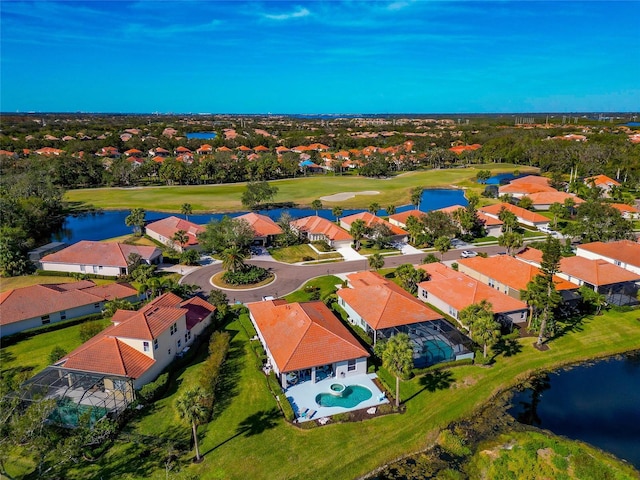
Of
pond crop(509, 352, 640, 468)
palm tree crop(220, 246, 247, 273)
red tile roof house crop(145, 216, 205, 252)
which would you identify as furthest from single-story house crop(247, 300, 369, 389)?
red tile roof house crop(145, 216, 205, 252)

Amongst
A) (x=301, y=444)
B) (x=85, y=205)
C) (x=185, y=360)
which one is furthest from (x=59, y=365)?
(x=85, y=205)

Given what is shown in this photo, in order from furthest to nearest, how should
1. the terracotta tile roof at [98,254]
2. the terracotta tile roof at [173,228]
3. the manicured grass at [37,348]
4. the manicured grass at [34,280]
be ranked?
the terracotta tile roof at [173,228] < the terracotta tile roof at [98,254] < the manicured grass at [34,280] < the manicured grass at [37,348]

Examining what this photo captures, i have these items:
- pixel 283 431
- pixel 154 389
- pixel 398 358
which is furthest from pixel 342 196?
pixel 283 431

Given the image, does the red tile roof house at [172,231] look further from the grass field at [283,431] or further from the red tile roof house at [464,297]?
the red tile roof house at [464,297]

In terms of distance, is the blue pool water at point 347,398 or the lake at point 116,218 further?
the lake at point 116,218

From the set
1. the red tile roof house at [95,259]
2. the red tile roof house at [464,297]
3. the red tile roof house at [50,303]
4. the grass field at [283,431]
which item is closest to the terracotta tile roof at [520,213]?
the red tile roof house at [464,297]

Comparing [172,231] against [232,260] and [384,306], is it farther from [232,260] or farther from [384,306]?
[384,306]

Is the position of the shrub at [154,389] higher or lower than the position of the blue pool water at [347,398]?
higher

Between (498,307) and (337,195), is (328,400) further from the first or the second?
(337,195)
